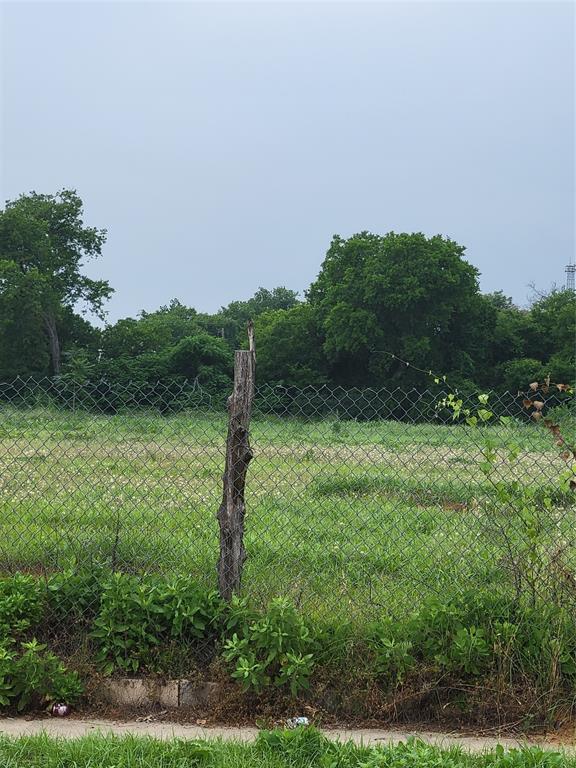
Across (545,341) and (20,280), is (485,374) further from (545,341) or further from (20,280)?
(20,280)

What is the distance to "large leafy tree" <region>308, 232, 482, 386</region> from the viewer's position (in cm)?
4159

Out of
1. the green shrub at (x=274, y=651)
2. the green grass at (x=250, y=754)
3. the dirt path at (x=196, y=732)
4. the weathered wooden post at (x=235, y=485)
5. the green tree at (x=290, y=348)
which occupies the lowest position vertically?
the dirt path at (x=196, y=732)

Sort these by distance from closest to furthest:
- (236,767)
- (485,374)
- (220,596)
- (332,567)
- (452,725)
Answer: (236,767), (452,725), (220,596), (332,567), (485,374)

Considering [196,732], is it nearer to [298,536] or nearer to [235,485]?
[235,485]

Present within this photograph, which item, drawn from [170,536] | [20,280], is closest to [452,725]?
[170,536]

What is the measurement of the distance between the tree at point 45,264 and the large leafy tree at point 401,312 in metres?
15.2

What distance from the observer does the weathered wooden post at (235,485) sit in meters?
4.24

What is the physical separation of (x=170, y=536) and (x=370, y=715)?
2.48 m

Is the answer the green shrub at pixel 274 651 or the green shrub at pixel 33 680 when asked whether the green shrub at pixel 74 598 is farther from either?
the green shrub at pixel 274 651

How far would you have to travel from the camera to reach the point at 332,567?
5.83 m

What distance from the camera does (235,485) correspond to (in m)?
4.24

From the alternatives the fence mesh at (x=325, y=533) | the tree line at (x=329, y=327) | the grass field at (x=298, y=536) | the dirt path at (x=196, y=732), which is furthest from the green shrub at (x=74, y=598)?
the tree line at (x=329, y=327)

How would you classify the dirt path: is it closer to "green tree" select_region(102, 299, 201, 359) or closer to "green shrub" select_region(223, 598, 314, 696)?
"green shrub" select_region(223, 598, 314, 696)

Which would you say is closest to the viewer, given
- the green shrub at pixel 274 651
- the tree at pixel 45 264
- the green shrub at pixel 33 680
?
the green shrub at pixel 274 651
